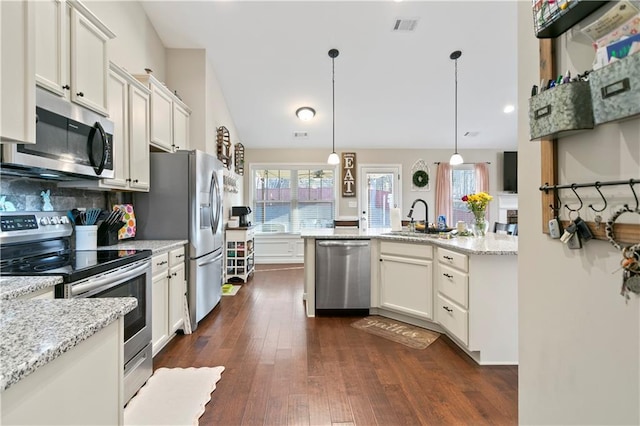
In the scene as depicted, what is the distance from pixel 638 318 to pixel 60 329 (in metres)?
1.42

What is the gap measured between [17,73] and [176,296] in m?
2.00

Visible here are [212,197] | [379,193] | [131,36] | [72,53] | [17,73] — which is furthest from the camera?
[379,193]

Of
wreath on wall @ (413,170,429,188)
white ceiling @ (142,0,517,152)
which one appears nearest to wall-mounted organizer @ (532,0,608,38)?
white ceiling @ (142,0,517,152)

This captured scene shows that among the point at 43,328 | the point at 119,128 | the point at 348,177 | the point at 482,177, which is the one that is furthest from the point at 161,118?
the point at 482,177

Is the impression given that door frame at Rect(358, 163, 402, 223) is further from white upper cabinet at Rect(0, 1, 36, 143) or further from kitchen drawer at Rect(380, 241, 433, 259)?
white upper cabinet at Rect(0, 1, 36, 143)

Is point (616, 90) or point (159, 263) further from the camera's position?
point (159, 263)

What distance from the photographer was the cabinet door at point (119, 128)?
7.86ft

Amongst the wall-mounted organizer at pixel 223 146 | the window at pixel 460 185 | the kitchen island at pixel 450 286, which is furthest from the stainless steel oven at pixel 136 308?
the window at pixel 460 185

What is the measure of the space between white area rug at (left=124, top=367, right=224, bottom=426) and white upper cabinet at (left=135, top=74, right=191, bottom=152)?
2.08 meters

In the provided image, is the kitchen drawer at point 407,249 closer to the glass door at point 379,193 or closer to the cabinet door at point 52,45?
the cabinet door at point 52,45

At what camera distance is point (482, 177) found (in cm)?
680

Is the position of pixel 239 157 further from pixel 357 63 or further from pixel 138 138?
pixel 138 138

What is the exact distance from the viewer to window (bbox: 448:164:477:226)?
22.5 feet

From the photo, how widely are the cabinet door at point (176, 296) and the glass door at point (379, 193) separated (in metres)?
4.52
